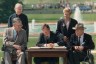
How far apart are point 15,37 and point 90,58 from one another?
1.76 metres

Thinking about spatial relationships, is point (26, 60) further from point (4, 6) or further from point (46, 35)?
point (4, 6)

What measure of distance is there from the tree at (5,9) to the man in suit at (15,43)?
3199cm

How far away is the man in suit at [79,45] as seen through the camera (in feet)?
34.4

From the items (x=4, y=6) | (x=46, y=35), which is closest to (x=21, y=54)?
(x=46, y=35)

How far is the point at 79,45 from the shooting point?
10.7m

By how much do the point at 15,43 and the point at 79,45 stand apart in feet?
4.88

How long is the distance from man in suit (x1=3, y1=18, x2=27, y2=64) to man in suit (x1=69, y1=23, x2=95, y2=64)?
1101mm

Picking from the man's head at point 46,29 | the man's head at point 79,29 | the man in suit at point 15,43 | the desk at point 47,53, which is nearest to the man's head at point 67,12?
the man's head at point 79,29

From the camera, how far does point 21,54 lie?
10.2 m

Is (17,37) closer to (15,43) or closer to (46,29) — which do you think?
(15,43)

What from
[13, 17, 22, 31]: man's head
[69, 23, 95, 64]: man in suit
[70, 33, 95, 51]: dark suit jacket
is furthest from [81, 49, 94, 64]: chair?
[13, 17, 22, 31]: man's head

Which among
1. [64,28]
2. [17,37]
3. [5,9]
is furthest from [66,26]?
[5,9]

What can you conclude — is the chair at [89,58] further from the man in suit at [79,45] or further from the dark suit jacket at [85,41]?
the dark suit jacket at [85,41]

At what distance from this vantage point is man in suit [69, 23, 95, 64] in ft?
34.4
